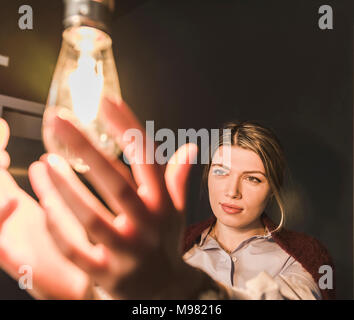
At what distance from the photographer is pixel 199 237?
945mm

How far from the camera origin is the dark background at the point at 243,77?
90 cm

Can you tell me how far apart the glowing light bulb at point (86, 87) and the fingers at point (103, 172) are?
0.35m

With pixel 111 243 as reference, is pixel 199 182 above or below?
above

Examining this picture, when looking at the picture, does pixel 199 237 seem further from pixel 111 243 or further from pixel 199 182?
pixel 111 243

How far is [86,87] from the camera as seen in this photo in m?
0.89

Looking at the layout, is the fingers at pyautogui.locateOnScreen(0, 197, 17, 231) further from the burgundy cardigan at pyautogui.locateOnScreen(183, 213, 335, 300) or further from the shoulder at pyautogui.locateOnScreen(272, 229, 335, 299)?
the shoulder at pyautogui.locateOnScreen(272, 229, 335, 299)

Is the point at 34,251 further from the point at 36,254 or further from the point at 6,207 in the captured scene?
the point at 6,207

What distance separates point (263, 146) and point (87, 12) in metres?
0.50

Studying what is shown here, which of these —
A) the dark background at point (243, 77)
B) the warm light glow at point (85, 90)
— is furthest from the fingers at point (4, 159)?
the warm light glow at point (85, 90)

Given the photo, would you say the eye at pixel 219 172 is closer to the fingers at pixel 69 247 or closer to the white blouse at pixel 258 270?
the white blouse at pixel 258 270

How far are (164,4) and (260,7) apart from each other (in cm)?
27

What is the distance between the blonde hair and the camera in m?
0.91
